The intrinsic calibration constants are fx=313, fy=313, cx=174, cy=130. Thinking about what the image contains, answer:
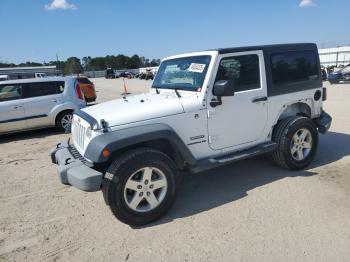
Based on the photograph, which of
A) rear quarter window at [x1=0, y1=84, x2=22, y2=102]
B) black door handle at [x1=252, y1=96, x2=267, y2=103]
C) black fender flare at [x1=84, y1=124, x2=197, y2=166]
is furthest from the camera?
rear quarter window at [x1=0, y1=84, x2=22, y2=102]

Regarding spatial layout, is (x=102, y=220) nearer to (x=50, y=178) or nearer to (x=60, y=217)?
(x=60, y=217)

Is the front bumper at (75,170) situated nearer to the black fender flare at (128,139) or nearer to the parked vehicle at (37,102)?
the black fender flare at (128,139)

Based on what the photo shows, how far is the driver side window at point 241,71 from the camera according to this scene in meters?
4.20

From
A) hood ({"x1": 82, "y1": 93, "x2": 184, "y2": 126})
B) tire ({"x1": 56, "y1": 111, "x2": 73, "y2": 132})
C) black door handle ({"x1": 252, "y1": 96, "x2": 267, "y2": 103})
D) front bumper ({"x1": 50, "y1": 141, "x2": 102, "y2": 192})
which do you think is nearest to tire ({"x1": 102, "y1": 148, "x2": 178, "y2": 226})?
front bumper ({"x1": 50, "y1": 141, "x2": 102, "y2": 192})

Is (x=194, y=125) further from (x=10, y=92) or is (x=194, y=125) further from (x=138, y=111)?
(x=10, y=92)

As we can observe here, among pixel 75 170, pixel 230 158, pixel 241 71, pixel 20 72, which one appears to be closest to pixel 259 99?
pixel 241 71

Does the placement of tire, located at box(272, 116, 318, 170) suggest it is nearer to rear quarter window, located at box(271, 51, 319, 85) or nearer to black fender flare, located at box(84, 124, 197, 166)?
rear quarter window, located at box(271, 51, 319, 85)

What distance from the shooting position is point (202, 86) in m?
4.03

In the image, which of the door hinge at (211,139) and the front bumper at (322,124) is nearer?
the door hinge at (211,139)

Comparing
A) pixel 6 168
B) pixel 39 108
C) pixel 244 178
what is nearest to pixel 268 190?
pixel 244 178

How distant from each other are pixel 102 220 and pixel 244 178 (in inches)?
88.0

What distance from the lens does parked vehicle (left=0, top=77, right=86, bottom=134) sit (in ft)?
28.3

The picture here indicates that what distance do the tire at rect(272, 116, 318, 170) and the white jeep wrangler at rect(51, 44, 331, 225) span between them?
0.02 metres

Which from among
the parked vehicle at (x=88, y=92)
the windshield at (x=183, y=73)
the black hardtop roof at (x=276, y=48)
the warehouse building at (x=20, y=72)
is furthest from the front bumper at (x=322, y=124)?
the warehouse building at (x=20, y=72)
